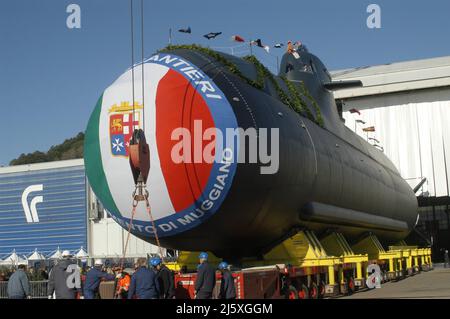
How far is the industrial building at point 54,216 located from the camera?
37.2 metres

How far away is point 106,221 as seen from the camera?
A: 3719 cm

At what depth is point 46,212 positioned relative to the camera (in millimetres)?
39219

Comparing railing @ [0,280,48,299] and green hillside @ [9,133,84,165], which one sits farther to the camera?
green hillside @ [9,133,84,165]

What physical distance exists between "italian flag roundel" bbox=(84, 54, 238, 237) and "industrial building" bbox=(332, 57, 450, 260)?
27751 millimetres

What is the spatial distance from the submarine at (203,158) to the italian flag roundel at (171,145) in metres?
0.02

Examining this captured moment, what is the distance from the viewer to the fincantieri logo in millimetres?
39484

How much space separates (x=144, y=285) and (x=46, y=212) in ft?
107

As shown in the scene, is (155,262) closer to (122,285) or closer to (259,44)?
(122,285)

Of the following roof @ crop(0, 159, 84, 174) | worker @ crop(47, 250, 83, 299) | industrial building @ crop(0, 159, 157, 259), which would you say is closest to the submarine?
worker @ crop(47, 250, 83, 299)

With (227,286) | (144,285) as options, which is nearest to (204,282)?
(227,286)

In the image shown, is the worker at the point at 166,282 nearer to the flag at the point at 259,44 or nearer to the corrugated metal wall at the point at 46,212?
the flag at the point at 259,44

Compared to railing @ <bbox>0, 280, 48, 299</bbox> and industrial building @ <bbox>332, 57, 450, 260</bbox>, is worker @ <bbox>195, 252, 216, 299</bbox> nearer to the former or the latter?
railing @ <bbox>0, 280, 48, 299</bbox>
